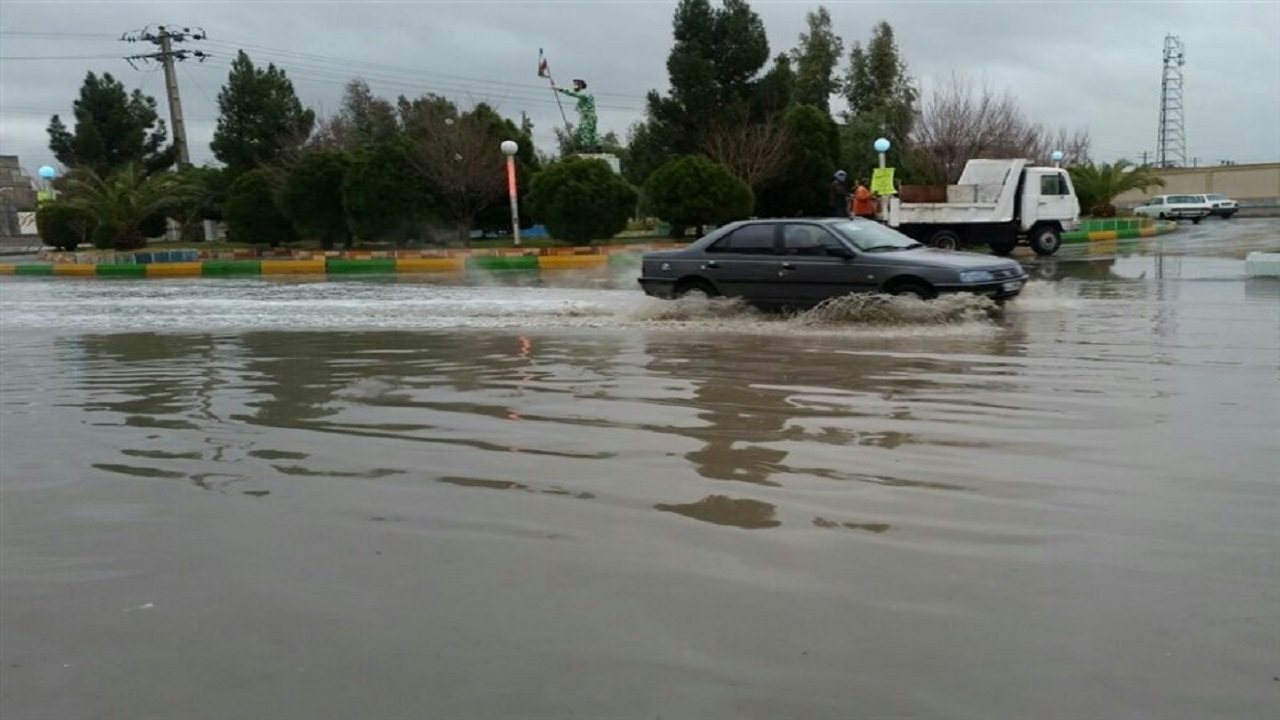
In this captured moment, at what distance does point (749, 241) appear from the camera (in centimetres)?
1167

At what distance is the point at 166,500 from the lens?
4934 mm

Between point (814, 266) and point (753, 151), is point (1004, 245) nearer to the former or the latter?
point (753, 151)

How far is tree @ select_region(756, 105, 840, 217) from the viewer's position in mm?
31500

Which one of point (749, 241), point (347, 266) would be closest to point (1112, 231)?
point (347, 266)

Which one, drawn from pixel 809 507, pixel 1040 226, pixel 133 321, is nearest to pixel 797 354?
pixel 809 507

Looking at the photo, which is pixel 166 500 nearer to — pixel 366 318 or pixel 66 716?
pixel 66 716

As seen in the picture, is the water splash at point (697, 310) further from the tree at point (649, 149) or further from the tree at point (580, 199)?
the tree at point (649, 149)

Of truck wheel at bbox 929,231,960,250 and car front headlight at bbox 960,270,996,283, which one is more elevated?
truck wheel at bbox 929,231,960,250

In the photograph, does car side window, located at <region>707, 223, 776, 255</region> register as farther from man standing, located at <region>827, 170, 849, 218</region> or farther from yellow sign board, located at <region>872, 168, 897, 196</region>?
yellow sign board, located at <region>872, 168, 897, 196</region>

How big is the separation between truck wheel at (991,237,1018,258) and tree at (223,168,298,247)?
65.4 ft

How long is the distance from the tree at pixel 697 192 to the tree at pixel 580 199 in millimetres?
903

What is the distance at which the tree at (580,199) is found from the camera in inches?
1032

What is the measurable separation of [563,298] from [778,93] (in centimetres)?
2029

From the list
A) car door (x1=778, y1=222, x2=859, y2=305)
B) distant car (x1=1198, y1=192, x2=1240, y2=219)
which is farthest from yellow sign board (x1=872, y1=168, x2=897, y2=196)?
distant car (x1=1198, y1=192, x2=1240, y2=219)
